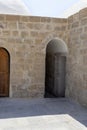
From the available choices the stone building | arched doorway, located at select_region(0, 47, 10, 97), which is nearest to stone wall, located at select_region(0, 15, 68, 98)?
the stone building

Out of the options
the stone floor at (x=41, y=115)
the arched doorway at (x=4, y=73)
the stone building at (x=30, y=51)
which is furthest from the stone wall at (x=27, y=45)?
the stone floor at (x=41, y=115)

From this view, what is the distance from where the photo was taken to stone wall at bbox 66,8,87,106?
6.92 m

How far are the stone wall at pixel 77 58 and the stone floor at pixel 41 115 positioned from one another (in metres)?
0.40

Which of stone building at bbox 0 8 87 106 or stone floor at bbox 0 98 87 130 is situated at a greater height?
stone building at bbox 0 8 87 106

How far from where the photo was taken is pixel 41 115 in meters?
5.97

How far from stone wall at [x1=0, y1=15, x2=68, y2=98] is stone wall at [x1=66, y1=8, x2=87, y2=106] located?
0.54 m

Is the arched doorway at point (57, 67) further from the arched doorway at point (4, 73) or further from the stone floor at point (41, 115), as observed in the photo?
the arched doorway at point (4, 73)

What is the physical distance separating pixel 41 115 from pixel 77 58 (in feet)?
7.80

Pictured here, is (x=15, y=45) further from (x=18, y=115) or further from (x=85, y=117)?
(x=85, y=117)

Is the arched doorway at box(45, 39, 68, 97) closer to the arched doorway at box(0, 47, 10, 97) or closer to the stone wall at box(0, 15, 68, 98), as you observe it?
the stone wall at box(0, 15, 68, 98)

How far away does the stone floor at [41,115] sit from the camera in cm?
513

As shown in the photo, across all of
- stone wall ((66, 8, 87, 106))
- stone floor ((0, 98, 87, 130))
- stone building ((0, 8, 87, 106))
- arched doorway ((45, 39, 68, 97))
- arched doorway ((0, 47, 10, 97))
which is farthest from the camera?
arched doorway ((45, 39, 68, 97))

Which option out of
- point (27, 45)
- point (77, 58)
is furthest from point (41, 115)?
point (27, 45)

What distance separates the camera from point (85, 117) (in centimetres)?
581
